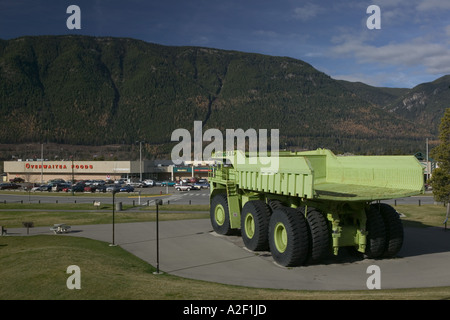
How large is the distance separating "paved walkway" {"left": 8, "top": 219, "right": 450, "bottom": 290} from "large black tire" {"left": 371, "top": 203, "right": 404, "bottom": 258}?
560 mm

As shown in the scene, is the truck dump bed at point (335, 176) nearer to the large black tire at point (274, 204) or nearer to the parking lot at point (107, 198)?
the large black tire at point (274, 204)

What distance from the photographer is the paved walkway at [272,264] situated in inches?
607

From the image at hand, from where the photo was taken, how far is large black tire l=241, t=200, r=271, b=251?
778 inches

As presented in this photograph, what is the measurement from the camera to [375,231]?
17594 millimetres

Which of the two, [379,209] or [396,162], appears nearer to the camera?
[396,162]

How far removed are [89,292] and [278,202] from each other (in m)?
10.1

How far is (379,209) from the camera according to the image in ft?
60.3

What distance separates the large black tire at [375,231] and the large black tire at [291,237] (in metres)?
3.05

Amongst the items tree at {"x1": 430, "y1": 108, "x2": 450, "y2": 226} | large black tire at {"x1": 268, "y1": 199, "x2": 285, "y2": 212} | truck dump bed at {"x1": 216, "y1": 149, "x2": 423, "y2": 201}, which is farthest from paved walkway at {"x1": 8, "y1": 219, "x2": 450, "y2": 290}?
tree at {"x1": 430, "y1": 108, "x2": 450, "y2": 226}

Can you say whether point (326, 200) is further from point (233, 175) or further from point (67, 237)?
point (67, 237)

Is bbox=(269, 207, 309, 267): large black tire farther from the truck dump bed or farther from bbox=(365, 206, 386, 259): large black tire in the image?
bbox=(365, 206, 386, 259): large black tire

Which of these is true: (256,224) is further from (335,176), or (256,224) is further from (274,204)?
(335,176)

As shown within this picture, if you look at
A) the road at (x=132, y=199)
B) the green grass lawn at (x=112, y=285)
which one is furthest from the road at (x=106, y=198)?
the green grass lawn at (x=112, y=285)
